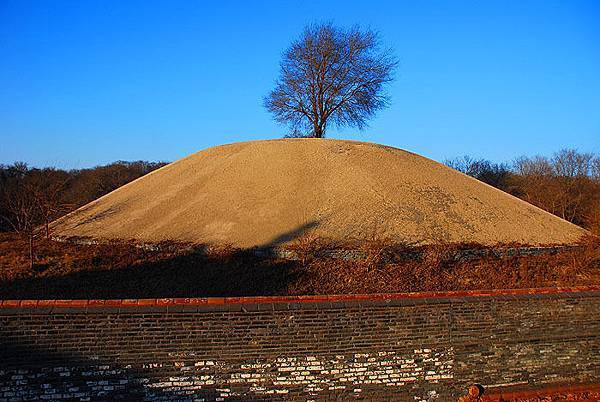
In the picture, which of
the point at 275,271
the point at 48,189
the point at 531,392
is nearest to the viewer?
the point at 531,392

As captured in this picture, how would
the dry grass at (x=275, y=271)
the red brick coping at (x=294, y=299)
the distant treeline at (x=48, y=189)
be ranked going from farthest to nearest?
the distant treeline at (x=48, y=189) → the dry grass at (x=275, y=271) → the red brick coping at (x=294, y=299)

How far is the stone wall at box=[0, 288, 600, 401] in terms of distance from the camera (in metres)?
6.17

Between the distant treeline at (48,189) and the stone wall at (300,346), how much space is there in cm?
900

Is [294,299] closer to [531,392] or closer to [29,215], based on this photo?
[531,392]

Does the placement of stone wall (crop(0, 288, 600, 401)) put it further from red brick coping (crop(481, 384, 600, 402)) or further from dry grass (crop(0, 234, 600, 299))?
dry grass (crop(0, 234, 600, 299))

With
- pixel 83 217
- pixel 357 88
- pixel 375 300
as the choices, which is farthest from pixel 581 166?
pixel 375 300

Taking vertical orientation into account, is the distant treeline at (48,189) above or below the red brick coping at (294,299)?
above

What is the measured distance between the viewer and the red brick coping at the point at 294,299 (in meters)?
6.28

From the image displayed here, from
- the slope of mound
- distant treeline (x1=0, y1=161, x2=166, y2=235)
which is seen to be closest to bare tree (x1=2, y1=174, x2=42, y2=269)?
distant treeline (x1=0, y1=161, x2=166, y2=235)

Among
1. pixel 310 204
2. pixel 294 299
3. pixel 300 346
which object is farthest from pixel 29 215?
pixel 300 346

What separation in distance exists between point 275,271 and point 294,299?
249 inches

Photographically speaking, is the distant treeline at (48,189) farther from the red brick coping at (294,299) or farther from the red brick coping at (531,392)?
the red brick coping at (531,392)

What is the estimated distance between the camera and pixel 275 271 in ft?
43.2

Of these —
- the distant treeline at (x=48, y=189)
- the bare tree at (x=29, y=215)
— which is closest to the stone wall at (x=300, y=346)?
the bare tree at (x=29, y=215)
